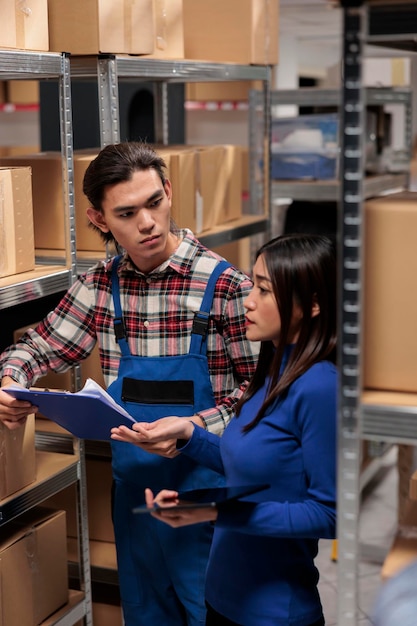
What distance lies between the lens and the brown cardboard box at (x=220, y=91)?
603cm

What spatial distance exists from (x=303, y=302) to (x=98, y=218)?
2.69 feet

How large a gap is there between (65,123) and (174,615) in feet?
4.85

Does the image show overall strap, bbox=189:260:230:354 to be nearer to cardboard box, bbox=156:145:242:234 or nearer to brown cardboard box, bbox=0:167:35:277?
brown cardboard box, bbox=0:167:35:277

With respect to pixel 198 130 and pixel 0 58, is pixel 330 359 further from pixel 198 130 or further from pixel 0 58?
pixel 198 130

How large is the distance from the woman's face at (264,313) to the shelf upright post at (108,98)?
A: 1.14 metres

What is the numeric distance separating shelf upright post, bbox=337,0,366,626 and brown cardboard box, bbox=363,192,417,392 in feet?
0.23

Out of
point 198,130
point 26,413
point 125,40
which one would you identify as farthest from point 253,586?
point 198,130

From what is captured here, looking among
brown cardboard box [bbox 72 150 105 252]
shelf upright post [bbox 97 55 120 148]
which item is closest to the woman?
shelf upright post [bbox 97 55 120 148]

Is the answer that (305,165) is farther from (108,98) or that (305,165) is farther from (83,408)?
(83,408)

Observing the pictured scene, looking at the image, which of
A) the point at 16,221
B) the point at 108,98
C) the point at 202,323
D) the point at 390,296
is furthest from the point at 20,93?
the point at 390,296

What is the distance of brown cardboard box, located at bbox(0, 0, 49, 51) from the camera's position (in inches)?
105

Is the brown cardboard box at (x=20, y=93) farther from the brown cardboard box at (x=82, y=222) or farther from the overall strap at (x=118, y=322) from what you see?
the overall strap at (x=118, y=322)

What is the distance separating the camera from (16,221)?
2.73 meters

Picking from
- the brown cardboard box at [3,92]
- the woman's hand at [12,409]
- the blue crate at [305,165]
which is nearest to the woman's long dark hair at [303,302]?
the woman's hand at [12,409]
